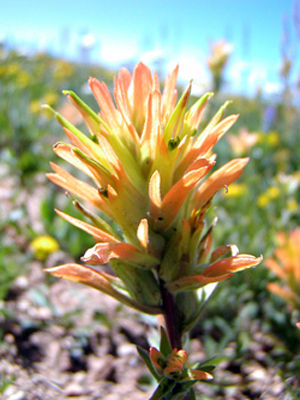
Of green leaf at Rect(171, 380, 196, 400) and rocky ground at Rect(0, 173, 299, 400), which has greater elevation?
green leaf at Rect(171, 380, 196, 400)

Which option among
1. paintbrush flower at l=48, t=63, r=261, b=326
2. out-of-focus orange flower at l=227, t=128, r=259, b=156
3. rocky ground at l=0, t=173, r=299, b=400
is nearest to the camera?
paintbrush flower at l=48, t=63, r=261, b=326

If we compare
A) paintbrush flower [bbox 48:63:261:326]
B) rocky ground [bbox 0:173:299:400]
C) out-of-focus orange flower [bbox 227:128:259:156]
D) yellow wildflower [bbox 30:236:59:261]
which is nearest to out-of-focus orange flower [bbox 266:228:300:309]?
rocky ground [bbox 0:173:299:400]

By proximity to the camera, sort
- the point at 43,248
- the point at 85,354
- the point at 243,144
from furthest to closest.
→ the point at 243,144, the point at 43,248, the point at 85,354

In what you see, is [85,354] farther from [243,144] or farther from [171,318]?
[243,144]

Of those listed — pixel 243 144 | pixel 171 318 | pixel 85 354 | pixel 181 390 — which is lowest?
pixel 85 354

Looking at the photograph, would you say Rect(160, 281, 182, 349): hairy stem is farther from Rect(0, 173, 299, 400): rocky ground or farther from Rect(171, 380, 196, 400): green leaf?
Rect(0, 173, 299, 400): rocky ground

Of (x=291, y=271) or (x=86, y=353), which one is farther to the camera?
(x=86, y=353)

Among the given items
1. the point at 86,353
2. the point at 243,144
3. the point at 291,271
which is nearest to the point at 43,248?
the point at 86,353

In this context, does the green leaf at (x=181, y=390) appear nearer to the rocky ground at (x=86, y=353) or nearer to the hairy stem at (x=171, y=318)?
the hairy stem at (x=171, y=318)
